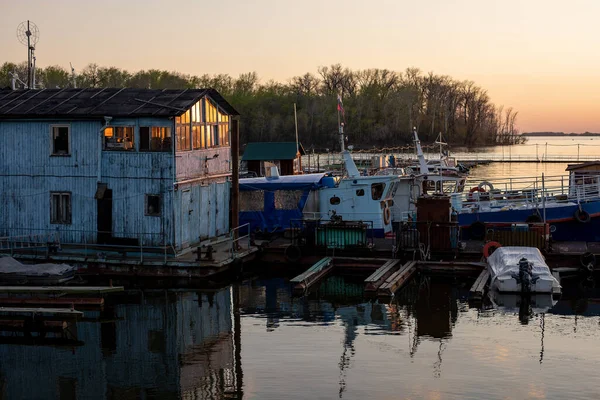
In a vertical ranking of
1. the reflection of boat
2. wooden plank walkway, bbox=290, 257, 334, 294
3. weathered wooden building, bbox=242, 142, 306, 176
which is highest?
weathered wooden building, bbox=242, 142, 306, 176

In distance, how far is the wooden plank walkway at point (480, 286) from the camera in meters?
27.2

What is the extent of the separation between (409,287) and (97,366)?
1233 cm

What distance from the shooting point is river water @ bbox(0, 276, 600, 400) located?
63.2ft

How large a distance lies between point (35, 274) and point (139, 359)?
25.1 ft

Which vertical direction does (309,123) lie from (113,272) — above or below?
above

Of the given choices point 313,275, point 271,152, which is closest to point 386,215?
point 313,275

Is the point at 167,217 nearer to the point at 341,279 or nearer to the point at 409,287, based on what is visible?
the point at 341,279

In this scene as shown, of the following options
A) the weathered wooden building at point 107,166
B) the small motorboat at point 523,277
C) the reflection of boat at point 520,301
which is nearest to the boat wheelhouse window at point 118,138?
the weathered wooden building at point 107,166

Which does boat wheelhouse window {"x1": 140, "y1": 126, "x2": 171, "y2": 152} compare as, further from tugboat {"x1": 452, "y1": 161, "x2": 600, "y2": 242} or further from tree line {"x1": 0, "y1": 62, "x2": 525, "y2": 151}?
tree line {"x1": 0, "y1": 62, "x2": 525, "y2": 151}

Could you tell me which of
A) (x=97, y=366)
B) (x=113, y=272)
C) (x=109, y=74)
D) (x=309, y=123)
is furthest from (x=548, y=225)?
(x=109, y=74)

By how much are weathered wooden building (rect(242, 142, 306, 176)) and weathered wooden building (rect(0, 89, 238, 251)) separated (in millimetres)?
22875

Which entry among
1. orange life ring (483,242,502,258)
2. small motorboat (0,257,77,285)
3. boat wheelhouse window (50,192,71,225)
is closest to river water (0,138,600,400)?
small motorboat (0,257,77,285)

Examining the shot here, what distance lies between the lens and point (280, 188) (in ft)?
116

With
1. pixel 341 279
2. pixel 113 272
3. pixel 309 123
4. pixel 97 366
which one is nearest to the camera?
pixel 97 366
